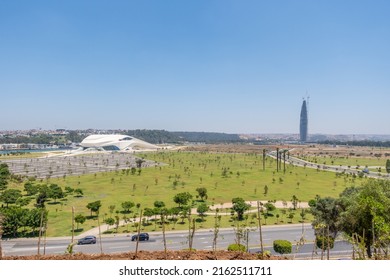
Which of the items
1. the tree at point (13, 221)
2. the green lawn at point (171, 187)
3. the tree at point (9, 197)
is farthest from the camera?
the green lawn at point (171, 187)

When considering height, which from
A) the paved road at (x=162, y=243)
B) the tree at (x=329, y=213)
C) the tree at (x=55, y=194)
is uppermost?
the tree at (x=329, y=213)

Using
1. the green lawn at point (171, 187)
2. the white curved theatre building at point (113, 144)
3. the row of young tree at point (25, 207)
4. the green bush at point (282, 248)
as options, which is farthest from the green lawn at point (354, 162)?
the white curved theatre building at point (113, 144)

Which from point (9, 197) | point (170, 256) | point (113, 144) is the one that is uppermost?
point (170, 256)

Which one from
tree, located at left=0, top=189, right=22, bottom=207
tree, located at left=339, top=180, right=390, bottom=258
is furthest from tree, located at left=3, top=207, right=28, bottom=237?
tree, located at left=339, top=180, right=390, bottom=258

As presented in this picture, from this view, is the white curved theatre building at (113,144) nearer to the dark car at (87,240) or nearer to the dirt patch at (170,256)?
the dark car at (87,240)

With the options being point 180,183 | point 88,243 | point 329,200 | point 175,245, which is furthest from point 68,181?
point 329,200

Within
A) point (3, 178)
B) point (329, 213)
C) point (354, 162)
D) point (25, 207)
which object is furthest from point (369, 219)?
point (354, 162)

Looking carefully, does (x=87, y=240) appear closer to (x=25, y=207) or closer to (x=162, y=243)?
(x=162, y=243)
